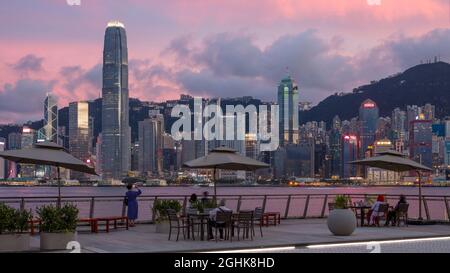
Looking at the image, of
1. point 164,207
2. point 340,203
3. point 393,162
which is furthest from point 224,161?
point 393,162

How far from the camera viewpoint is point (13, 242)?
1447cm

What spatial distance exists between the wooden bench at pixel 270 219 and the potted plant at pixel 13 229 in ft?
28.8

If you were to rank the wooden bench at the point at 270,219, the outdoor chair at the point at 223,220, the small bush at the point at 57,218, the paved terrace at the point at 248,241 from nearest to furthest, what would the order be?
the small bush at the point at 57,218
the paved terrace at the point at 248,241
the outdoor chair at the point at 223,220
the wooden bench at the point at 270,219

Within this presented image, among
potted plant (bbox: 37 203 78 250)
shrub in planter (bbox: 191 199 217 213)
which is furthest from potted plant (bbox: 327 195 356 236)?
potted plant (bbox: 37 203 78 250)

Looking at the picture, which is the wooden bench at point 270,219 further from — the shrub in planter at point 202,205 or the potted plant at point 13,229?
the potted plant at point 13,229

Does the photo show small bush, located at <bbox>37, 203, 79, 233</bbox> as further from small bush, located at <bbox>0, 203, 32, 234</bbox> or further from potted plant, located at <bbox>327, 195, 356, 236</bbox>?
potted plant, located at <bbox>327, 195, 356, 236</bbox>

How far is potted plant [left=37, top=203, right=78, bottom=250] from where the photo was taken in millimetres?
14953

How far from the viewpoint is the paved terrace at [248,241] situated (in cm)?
1570

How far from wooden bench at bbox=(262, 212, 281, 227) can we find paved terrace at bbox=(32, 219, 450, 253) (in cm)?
33

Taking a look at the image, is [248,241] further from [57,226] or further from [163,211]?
[57,226]

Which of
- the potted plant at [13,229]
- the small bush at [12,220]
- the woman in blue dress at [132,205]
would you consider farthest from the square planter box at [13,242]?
the woman in blue dress at [132,205]

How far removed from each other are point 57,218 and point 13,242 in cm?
107
